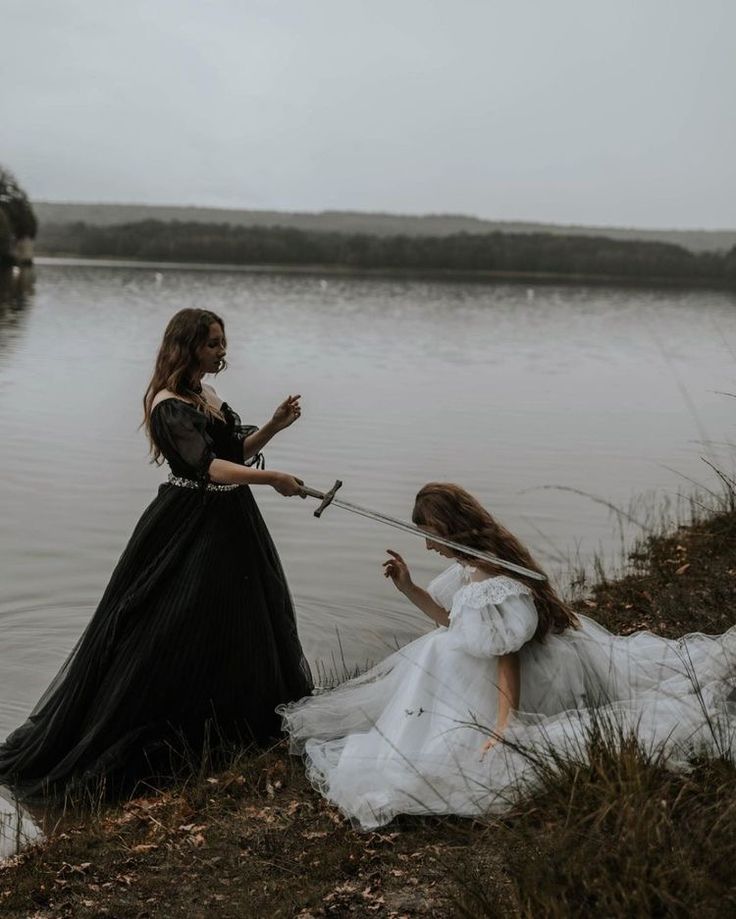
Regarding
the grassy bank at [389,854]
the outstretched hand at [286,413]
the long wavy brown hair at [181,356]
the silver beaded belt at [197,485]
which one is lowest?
A: the grassy bank at [389,854]

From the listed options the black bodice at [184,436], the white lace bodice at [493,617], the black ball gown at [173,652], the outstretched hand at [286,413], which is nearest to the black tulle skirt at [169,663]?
the black ball gown at [173,652]

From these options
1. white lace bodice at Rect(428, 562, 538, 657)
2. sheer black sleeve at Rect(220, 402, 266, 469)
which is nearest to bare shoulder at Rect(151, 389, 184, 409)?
sheer black sleeve at Rect(220, 402, 266, 469)

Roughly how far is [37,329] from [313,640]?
99.8 feet

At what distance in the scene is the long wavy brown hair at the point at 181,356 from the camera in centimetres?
532

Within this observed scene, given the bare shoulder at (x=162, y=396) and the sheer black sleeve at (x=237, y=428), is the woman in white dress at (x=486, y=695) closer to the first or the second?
the sheer black sleeve at (x=237, y=428)

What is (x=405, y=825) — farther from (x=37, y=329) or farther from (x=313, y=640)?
(x=37, y=329)

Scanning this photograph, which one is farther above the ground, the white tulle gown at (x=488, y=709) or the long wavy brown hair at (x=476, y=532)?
the long wavy brown hair at (x=476, y=532)

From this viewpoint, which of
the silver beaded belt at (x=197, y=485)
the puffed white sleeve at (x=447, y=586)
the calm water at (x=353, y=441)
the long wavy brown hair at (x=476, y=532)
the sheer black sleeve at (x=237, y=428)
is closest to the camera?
the long wavy brown hair at (x=476, y=532)

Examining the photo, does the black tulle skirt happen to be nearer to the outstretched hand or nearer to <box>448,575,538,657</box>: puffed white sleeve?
the outstretched hand

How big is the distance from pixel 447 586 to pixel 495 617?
1.82 ft

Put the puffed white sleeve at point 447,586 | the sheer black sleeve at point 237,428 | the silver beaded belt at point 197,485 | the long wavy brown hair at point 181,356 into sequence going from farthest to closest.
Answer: the sheer black sleeve at point 237,428 < the silver beaded belt at point 197,485 < the long wavy brown hair at point 181,356 < the puffed white sleeve at point 447,586

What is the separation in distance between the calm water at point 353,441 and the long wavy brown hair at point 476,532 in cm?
92

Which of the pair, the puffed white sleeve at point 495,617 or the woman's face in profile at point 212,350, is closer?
the puffed white sleeve at point 495,617

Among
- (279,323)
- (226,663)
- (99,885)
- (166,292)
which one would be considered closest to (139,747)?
(226,663)
